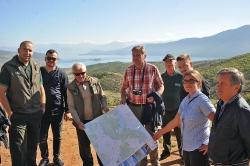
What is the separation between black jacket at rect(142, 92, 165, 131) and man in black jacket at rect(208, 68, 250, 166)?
2330 mm

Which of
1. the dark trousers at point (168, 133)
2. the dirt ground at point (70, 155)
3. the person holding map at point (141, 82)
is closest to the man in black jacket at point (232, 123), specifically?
the person holding map at point (141, 82)

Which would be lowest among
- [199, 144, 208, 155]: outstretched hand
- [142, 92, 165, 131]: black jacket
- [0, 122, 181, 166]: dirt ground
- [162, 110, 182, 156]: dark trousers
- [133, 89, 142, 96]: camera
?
[0, 122, 181, 166]: dirt ground

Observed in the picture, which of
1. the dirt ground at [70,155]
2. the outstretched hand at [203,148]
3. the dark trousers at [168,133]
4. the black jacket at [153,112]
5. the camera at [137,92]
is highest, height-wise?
the camera at [137,92]

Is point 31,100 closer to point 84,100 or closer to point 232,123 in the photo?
point 84,100

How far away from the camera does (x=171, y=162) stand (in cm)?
832

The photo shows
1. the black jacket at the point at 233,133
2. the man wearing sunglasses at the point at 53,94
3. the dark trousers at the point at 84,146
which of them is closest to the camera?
the black jacket at the point at 233,133

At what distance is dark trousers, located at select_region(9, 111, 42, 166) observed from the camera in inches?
264

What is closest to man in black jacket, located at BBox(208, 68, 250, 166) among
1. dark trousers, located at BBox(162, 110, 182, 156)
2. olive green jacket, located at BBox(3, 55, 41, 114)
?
olive green jacket, located at BBox(3, 55, 41, 114)

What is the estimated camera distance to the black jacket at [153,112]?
6.55m

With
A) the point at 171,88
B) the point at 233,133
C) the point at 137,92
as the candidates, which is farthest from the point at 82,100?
the point at 233,133

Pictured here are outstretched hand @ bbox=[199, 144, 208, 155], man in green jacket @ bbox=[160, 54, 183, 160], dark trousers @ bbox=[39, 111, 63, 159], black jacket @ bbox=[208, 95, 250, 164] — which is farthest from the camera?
man in green jacket @ bbox=[160, 54, 183, 160]

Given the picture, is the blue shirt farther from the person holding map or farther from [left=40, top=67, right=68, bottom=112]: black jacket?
[left=40, top=67, right=68, bottom=112]: black jacket

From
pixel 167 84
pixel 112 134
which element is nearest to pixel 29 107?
pixel 112 134

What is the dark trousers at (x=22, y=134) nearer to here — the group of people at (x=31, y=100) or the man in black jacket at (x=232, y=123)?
the group of people at (x=31, y=100)
